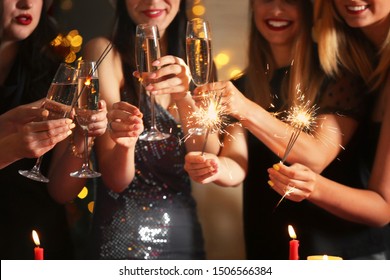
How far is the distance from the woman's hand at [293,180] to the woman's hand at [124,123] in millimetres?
457

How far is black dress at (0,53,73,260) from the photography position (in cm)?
289

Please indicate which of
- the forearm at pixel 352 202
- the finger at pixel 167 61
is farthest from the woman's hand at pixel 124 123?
the forearm at pixel 352 202

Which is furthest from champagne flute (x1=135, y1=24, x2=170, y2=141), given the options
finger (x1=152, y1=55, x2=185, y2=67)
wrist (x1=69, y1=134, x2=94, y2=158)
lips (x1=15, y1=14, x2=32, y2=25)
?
lips (x1=15, y1=14, x2=32, y2=25)

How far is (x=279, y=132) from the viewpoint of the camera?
111 inches

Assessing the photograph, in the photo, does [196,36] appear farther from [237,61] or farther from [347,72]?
[347,72]

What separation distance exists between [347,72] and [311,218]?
490mm

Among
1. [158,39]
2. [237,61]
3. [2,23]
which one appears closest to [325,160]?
[237,61]

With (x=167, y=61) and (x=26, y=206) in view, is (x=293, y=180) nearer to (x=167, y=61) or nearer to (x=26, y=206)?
(x=167, y=61)

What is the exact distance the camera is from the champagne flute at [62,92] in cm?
263

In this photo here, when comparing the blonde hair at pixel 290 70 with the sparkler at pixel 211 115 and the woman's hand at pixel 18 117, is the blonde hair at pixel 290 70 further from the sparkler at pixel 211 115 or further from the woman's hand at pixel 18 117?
the woman's hand at pixel 18 117

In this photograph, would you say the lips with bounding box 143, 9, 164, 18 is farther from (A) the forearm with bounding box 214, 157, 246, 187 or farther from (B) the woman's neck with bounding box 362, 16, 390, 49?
(B) the woman's neck with bounding box 362, 16, 390, 49

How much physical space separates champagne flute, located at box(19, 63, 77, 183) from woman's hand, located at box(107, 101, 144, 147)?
7.7 inches

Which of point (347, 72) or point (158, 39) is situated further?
point (347, 72)

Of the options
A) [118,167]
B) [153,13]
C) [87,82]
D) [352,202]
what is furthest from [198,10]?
[352,202]
